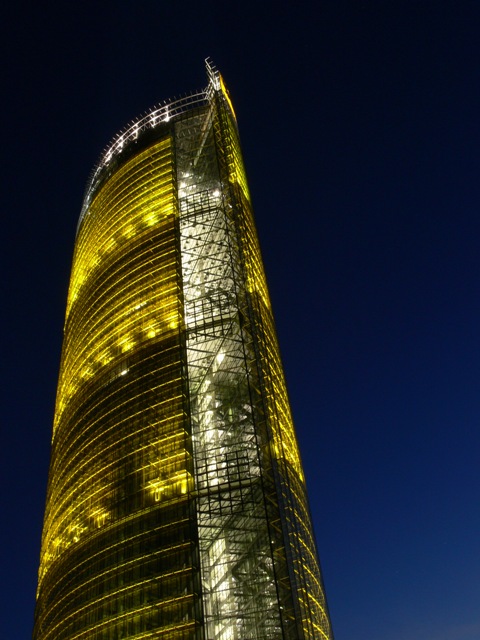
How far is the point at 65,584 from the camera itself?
53.2 meters

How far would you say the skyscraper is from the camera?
1736 inches

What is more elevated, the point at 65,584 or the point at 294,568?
the point at 65,584

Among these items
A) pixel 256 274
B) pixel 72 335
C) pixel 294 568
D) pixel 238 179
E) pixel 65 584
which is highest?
pixel 238 179

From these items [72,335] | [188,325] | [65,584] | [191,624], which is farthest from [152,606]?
[72,335]

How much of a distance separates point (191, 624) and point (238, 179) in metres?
43.6

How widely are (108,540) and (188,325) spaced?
18.9 metres

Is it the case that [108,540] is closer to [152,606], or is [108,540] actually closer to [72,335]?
[152,606]

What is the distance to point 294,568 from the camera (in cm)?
4312

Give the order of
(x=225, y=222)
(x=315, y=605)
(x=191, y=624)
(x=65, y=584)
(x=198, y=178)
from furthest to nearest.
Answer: (x=198, y=178) < (x=225, y=222) < (x=65, y=584) < (x=315, y=605) < (x=191, y=624)

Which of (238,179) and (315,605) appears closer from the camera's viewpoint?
(315,605)

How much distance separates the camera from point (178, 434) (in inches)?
2019

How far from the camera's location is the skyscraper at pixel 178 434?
44.1 metres

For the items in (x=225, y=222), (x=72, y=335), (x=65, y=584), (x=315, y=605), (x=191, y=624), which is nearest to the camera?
(x=191, y=624)

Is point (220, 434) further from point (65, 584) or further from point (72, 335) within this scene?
point (72, 335)
